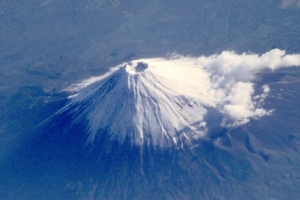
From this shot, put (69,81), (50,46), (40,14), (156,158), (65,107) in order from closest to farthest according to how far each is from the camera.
A: (156,158) < (65,107) < (69,81) < (50,46) < (40,14)

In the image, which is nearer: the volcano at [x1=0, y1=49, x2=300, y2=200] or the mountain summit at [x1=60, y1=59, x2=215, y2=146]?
the volcano at [x1=0, y1=49, x2=300, y2=200]

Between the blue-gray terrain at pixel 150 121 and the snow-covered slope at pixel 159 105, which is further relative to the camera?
the snow-covered slope at pixel 159 105

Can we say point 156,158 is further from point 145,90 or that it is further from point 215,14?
point 215,14

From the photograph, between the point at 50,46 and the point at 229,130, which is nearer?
the point at 229,130

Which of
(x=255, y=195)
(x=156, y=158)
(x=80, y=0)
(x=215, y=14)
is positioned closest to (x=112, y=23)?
(x=80, y=0)

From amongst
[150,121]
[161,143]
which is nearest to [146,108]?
[150,121]

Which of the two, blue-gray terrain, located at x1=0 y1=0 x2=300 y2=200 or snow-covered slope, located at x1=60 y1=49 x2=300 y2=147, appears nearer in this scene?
blue-gray terrain, located at x1=0 y1=0 x2=300 y2=200
